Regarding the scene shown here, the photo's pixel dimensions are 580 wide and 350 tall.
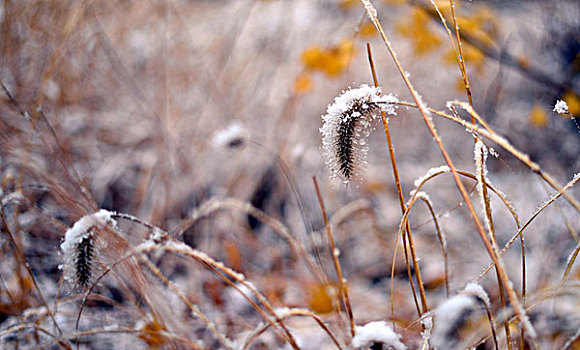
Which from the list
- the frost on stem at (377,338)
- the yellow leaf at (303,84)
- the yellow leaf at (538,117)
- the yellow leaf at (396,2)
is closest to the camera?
the frost on stem at (377,338)

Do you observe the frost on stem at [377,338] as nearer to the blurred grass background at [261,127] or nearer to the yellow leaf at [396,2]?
the blurred grass background at [261,127]

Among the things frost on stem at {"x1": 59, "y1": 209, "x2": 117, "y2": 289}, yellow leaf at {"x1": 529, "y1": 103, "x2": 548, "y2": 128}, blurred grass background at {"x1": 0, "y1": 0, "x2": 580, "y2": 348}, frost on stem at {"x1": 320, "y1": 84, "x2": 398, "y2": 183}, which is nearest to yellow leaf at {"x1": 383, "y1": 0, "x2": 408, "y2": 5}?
blurred grass background at {"x1": 0, "y1": 0, "x2": 580, "y2": 348}

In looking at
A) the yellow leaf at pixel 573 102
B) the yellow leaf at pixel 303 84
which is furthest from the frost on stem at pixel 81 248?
the yellow leaf at pixel 303 84

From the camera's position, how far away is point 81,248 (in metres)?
0.48

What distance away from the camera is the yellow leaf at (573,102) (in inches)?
38.4

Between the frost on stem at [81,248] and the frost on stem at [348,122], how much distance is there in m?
0.26

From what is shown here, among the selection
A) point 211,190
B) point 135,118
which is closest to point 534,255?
point 211,190

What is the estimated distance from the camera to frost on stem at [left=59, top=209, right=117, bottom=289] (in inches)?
18.2

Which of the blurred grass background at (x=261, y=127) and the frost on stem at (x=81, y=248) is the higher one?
the blurred grass background at (x=261, y=127)

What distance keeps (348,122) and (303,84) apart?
107 cm

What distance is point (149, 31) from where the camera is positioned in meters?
1.65

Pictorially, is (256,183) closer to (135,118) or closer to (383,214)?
(383,214)

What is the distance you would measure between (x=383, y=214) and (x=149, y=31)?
1.12 meters

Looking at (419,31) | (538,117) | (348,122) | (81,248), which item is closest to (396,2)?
(419,31)
